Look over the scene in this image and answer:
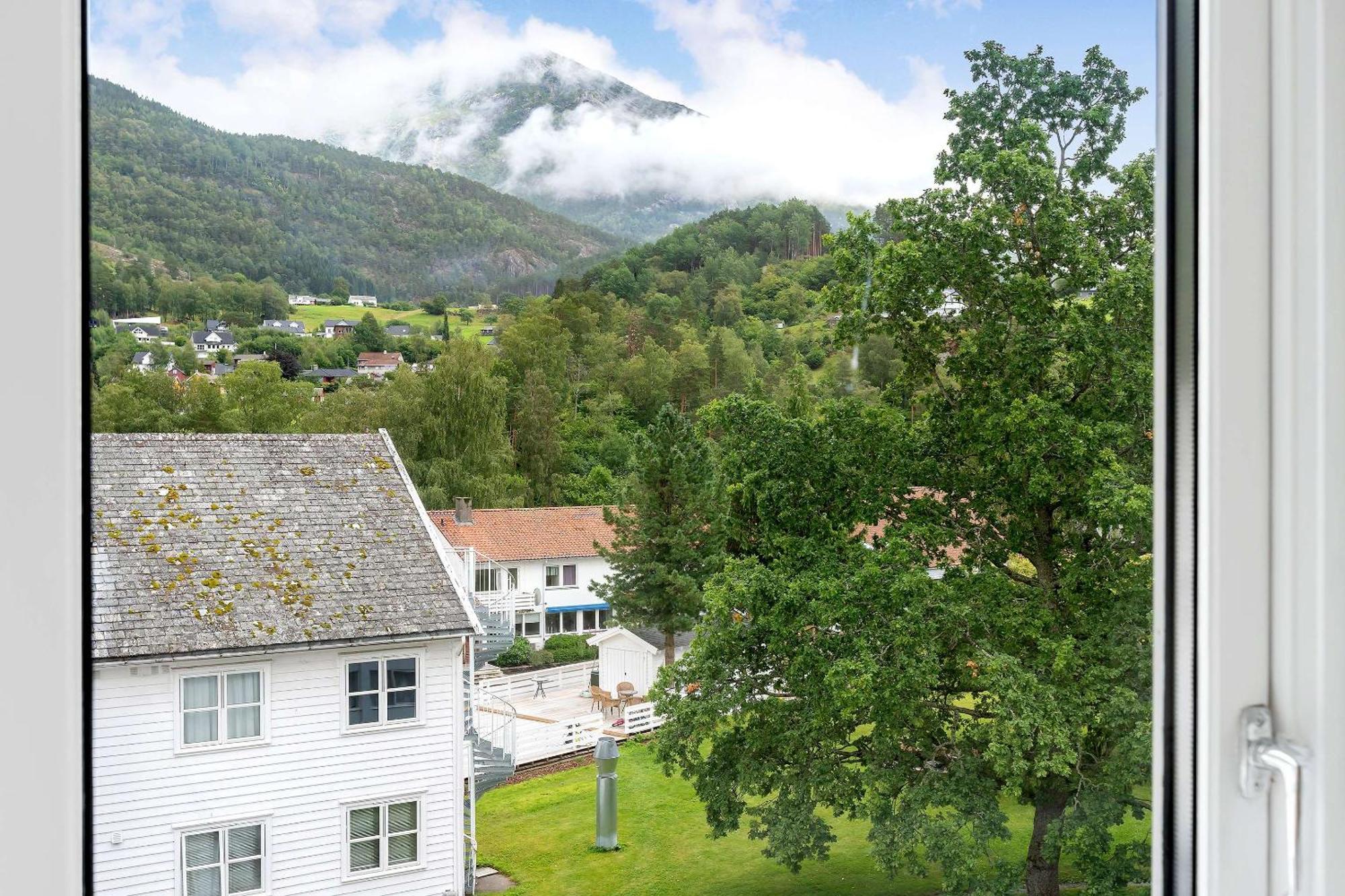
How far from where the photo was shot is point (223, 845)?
1109 mm

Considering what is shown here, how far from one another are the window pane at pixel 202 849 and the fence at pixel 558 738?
37 cm

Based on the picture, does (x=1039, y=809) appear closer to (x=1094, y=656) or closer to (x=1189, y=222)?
(x=1094, y=656)

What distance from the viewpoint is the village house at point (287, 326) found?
1135 mm

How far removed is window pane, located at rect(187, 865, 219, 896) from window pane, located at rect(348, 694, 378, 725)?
210mm

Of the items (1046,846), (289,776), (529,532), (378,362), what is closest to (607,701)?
(529,532)

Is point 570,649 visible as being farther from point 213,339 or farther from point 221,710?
point 213,339

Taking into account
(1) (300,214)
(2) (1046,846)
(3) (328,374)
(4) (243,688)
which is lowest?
(2) (1046,846)

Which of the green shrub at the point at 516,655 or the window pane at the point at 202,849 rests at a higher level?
the green shrub at the point at 516,655

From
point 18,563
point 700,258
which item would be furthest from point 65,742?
point 700,258

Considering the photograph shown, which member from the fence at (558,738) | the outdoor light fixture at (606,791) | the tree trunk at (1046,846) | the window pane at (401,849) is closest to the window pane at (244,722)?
the window pane at (401,849)

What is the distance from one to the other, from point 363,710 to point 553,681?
0.27 metres

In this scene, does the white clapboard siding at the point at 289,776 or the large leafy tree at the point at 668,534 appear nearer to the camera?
the white clapboard siding at the point at 289,776

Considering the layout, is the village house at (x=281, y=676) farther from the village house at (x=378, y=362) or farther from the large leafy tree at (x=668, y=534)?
the large leafy tree at (x=668, y=534)

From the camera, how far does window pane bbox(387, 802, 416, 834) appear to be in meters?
1.19
